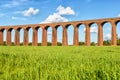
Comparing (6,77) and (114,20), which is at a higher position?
(114,20)

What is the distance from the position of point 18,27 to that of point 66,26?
1596cm

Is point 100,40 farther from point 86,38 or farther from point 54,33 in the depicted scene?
point 54,33

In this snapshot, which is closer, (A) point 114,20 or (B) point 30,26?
(A) point 114,20

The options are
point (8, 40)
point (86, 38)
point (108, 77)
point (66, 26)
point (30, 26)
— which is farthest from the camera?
point (8, 40)

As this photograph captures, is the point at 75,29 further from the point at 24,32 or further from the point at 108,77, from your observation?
the point at 108,77

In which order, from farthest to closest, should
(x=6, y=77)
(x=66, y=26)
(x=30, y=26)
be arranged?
(x=30, y=26) < (x=66, y=26) < (x=6, y=77)

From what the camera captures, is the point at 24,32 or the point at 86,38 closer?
the point at 86,38

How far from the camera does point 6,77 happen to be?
4.52 meters

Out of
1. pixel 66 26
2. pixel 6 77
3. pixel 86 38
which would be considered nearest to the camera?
pixel 6 77

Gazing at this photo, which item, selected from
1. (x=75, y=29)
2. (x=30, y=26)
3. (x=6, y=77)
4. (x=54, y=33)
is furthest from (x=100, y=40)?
(x=6, y=77)

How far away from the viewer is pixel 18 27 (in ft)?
226

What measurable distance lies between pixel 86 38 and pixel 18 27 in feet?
72.0

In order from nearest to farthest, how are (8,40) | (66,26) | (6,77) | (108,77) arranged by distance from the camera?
(108,77)
(6,77)
(66,26)
(8,40)

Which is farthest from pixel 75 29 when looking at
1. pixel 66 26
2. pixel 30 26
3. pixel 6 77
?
pixel 6 77
